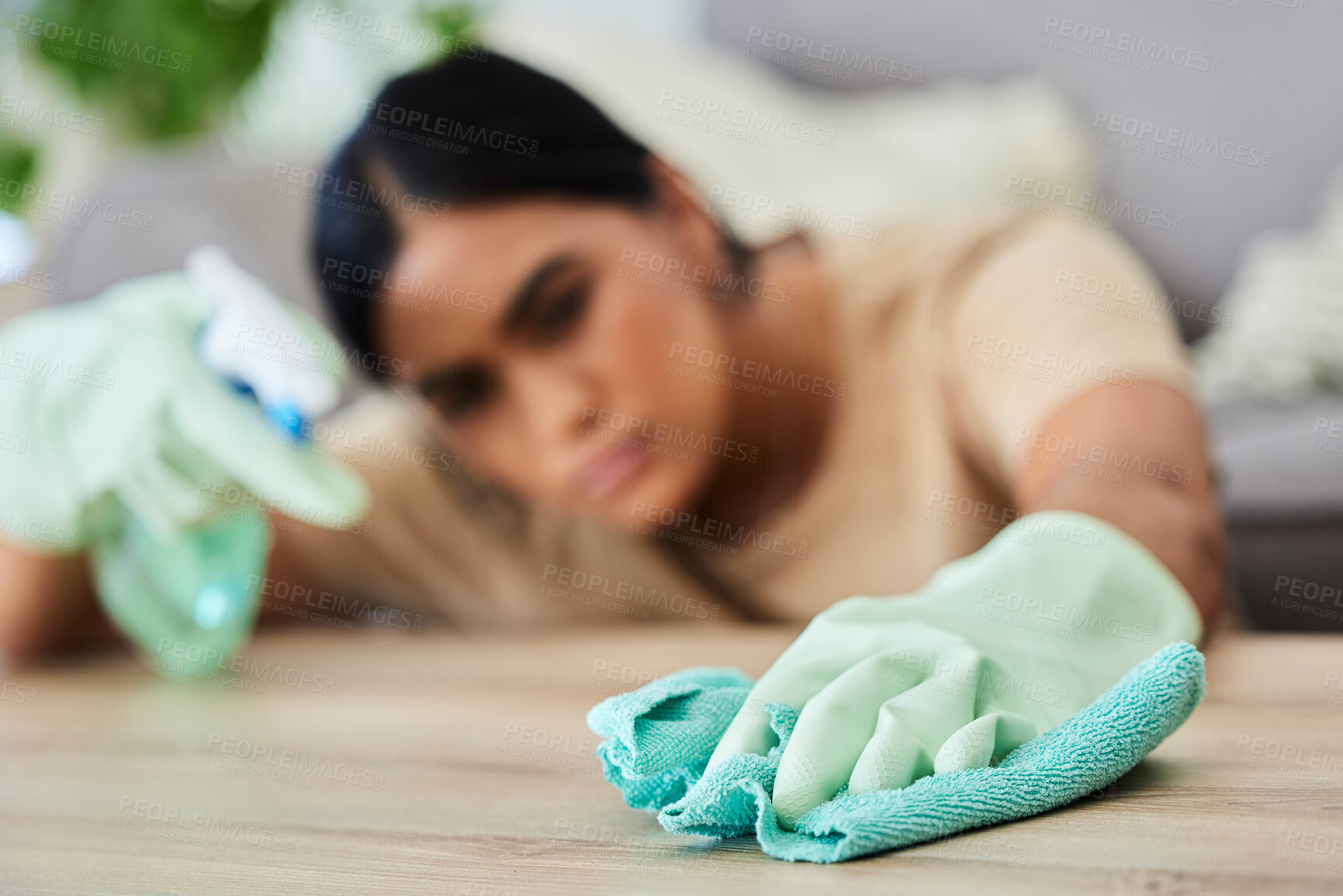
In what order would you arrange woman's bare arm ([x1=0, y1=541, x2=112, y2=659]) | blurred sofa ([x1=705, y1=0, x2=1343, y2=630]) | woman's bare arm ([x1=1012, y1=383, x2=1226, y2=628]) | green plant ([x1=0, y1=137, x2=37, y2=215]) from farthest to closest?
blurred sofa ([x1=705, y1=0, x2=1343, y2=630]) < green plant ([x1=0, y1=137, x2=37, y2=215]) < woman's bare arm ([x1=0, y1=541, x2=112, y2=659]) < woman's bare arm ([x1=1012, y1=383, x2=1226, y2=628])

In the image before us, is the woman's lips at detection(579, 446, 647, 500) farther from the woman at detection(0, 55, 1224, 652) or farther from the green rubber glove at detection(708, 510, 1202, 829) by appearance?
the green rubber glove at detection(708, 510, 1202, 829)

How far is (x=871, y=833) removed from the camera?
304mm

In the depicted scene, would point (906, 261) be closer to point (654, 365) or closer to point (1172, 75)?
point (654, 365)

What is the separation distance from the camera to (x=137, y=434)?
740mm

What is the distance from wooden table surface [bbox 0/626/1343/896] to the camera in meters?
0.29

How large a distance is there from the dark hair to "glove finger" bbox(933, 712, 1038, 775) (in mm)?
653

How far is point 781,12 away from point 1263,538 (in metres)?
1.27

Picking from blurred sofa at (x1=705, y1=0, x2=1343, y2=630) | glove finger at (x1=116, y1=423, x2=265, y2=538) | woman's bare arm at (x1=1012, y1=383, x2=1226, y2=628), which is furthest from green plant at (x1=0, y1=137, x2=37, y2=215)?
woman's bare arm at (x1=1012, y1=383, x2=1226, y2=628)

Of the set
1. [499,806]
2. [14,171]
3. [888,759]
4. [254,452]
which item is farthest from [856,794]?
[14,171]

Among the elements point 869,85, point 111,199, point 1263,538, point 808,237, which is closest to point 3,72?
point 111,199

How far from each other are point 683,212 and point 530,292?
210 millimetres

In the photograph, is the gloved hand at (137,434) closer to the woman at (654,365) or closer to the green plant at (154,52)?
the woman at (654,365)

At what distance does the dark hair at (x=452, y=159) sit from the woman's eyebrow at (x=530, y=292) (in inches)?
2.7

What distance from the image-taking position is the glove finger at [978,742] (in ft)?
1.11
